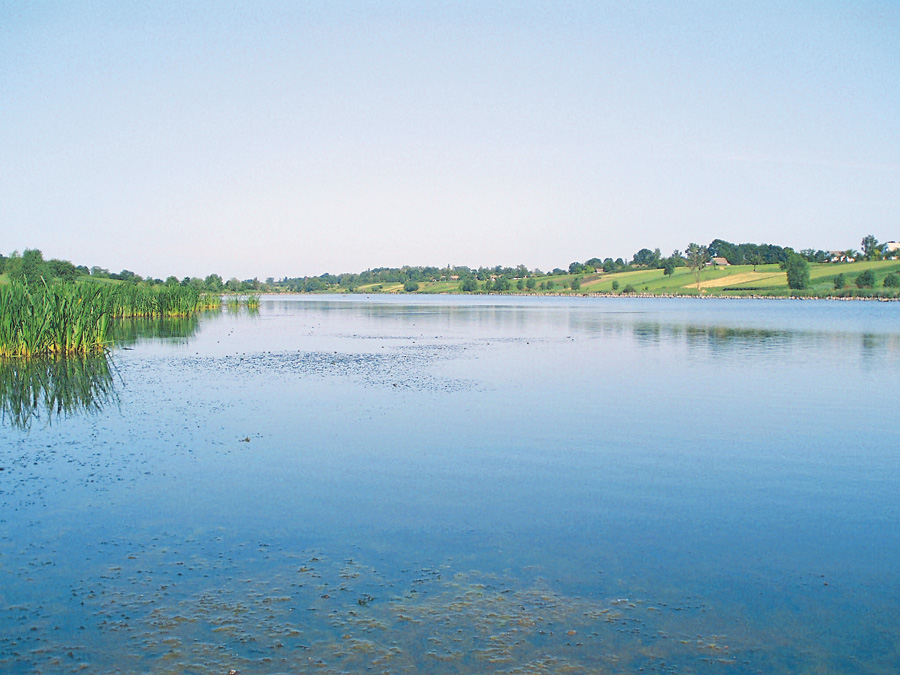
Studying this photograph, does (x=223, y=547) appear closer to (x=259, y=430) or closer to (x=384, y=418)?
(x=259, y=430)

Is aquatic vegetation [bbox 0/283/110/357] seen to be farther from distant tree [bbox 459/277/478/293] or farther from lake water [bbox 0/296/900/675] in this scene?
distant tree [bbox 459/277/478/293]

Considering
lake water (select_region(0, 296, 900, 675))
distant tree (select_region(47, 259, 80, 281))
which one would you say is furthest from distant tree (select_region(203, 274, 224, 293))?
lake water (select_region(0, 296, 900, 675))

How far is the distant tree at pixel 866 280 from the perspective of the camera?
112 m

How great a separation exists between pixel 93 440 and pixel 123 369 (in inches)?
376

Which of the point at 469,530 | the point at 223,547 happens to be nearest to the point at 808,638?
the point at 469,530

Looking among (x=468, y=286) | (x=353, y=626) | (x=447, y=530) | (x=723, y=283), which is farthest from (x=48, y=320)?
(x=468, y=286)

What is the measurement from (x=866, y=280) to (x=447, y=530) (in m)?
125

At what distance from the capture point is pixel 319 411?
14352 mm

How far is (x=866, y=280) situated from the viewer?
113188 millimetres

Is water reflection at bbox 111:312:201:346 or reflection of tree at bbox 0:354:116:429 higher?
water reflection at bbox 111:312:201:346

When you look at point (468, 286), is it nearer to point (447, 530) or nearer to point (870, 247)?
point (870, 247)

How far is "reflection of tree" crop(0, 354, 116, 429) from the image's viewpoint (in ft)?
45.3

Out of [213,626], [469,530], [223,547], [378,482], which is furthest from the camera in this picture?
[378,482]

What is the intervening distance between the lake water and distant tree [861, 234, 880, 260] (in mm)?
159869
